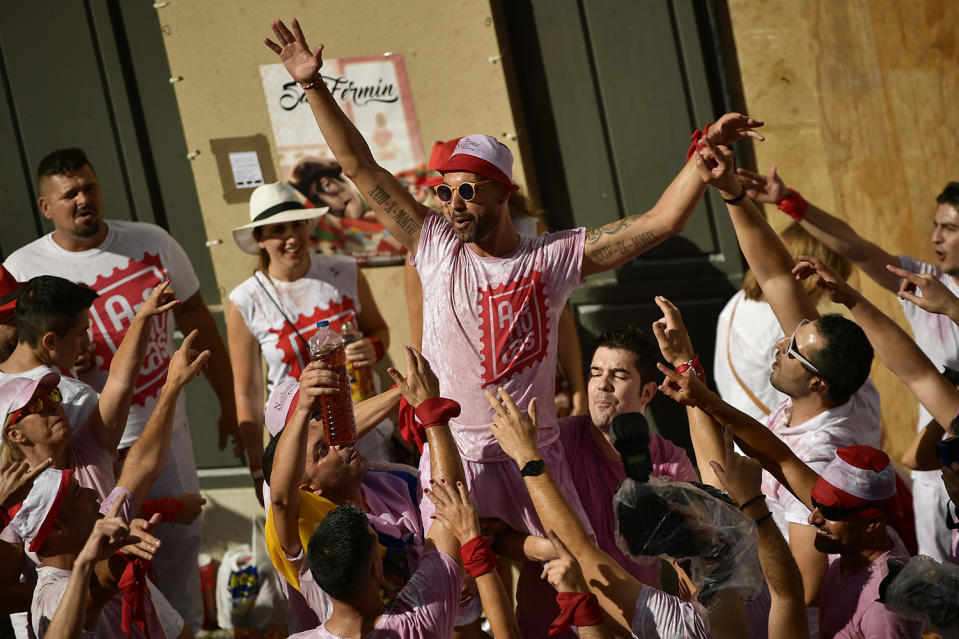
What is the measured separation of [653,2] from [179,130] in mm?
2922

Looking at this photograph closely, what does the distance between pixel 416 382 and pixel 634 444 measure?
0.79 meters

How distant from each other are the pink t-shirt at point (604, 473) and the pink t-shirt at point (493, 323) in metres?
0.19

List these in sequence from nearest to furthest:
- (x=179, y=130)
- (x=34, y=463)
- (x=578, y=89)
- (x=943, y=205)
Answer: (x=34, y=463), (x=943, y=205), (x=578, y=89), (x=179, y=130)

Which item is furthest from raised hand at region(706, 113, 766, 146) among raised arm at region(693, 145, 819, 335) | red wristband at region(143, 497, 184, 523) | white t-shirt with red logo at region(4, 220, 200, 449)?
white t-shirt with red logo at region(4, 220, 200, 449)

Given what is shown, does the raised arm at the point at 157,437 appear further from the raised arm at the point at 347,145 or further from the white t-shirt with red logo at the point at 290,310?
the white t-shirt with red logo at the point at 290,310

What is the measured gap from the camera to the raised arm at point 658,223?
3758 mm

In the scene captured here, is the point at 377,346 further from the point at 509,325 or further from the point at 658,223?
the point at 658,223

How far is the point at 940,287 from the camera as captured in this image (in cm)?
369

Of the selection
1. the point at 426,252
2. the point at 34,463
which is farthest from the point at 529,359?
the point at 34,463

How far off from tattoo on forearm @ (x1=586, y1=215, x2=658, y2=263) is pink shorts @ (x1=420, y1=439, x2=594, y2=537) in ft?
2.47

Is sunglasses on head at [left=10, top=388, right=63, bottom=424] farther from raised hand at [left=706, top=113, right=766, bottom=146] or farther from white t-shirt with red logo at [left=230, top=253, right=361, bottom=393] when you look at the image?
raised hand at [left=706, top=113, right=766, bottom=146]

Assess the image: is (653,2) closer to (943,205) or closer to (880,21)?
(880,21)

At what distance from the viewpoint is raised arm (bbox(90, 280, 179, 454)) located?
13.8 ft

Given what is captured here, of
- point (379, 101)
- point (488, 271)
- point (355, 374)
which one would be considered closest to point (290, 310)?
point (355, 374)
